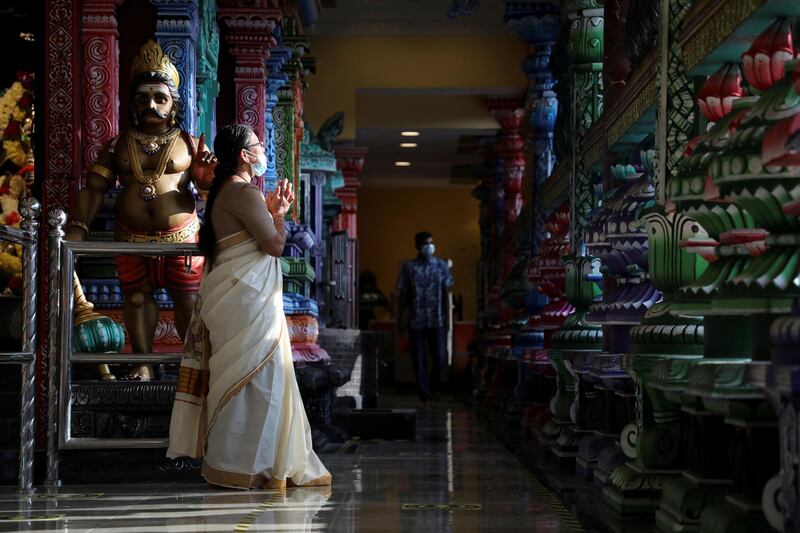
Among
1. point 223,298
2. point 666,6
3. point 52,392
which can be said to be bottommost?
point 52,392

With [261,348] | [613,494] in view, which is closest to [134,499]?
[261,348]

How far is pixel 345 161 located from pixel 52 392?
50.9 ft

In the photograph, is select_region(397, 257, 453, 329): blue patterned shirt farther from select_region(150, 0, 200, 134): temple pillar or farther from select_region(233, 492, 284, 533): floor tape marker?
select_region(233, 492, 284, 533): floor tape marker

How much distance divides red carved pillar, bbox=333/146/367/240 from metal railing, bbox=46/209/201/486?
1450 cm

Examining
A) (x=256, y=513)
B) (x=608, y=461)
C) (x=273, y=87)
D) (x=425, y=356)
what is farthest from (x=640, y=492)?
(x=425, y=356)

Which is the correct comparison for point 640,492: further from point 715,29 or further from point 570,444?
point 570,444

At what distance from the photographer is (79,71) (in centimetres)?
791

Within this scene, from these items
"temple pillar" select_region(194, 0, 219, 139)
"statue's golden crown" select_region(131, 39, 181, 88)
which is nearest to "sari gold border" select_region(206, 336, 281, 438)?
"statue's golden crown" select_region(131, 39, 181, 88)

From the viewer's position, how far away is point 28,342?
6.21 metres

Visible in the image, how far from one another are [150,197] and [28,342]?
114 centimetres

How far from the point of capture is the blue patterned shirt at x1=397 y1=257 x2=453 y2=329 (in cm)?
1594

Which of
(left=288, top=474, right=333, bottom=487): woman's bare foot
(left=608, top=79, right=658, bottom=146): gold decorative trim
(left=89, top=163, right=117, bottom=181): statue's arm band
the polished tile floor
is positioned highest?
(left=608, top=79, right=658, bottom=146): gold decorative trim

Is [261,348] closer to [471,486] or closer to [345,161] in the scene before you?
[471,486]

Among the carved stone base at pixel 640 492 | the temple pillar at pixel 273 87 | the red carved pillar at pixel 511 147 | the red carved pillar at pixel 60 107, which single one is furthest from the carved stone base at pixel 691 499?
the red carved pillar at pixel 511 147
